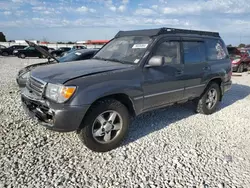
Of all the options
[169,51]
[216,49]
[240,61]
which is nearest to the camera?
[169,51]

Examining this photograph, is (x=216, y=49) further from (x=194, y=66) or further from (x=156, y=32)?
(x=156, y=32)

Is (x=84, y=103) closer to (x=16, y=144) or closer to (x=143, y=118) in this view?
(x=16, y=144)

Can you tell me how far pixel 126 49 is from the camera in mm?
4227

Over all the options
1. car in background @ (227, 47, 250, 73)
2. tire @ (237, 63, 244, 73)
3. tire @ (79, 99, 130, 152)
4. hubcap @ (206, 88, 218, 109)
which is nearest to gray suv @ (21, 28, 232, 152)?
tire @ (79, 99, 130, 152)

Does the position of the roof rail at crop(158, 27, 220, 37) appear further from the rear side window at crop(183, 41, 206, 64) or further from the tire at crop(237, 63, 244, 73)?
the tire at crop(237, 63, 244, 73)

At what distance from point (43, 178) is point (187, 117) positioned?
3499 mm

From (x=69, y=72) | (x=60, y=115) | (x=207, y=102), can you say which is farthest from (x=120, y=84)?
(x=207, y=102)

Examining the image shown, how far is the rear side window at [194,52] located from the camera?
14.9ft

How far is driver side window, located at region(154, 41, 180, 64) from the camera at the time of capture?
4.03m

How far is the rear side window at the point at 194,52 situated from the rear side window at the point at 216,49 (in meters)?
0.26

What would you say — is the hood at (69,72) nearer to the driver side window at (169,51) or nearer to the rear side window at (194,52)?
the driver side window at (169,51)

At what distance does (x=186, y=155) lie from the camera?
343 cm

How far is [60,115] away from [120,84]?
1.00 m

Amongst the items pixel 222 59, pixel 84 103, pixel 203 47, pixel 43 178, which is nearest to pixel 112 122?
pixel 84 103
